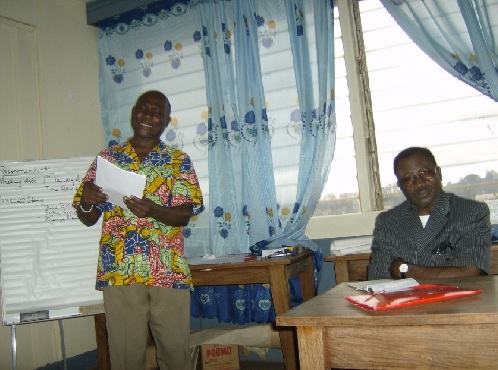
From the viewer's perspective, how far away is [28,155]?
3092mm

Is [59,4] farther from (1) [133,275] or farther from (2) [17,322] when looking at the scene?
(1) [133,275]

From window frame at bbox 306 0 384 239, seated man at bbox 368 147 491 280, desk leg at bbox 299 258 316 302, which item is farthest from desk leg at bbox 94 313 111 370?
seated man at bbox 368 147 491 280

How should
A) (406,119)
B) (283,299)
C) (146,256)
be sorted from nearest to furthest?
(146,256) → (283,299) → (406,119)

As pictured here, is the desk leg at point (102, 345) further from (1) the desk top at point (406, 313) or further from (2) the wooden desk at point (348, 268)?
(1) the desk top at point (406, 313)

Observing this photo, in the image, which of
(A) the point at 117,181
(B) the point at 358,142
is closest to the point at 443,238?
(A) the point at 117,181

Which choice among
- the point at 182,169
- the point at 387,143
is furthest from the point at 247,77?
the point at 182,169

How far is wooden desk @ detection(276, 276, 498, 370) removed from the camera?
→ 3.32 feet

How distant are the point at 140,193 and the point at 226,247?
1.39 metres

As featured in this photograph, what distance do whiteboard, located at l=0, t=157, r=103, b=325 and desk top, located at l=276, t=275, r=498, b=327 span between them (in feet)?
5.99

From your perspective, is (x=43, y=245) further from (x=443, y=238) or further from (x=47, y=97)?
(x=443, y=238)

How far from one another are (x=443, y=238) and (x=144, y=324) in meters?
1.22

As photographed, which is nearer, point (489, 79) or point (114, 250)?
point (114, 250)

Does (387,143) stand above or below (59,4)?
below

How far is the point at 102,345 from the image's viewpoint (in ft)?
9.50
